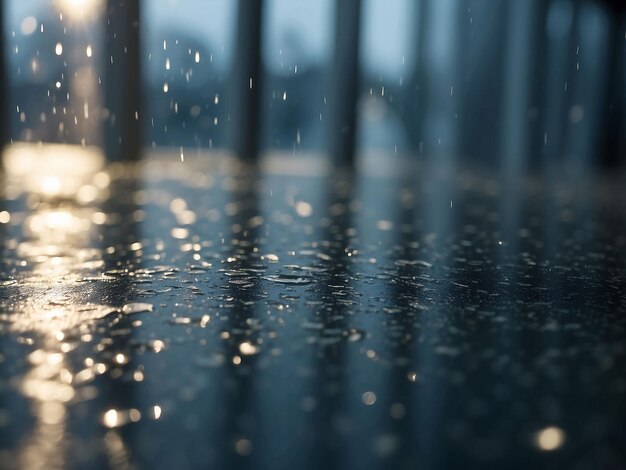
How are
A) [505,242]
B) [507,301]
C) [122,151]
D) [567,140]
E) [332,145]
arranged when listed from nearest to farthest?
1. [507,301]
2. [505,242]
3. [122,151]
4. [332,145]
5. [567,140]

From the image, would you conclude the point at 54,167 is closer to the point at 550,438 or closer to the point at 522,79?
the point at 550,438

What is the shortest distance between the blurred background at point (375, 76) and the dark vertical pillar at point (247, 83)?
6 cm

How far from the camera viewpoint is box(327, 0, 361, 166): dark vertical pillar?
6500 mm

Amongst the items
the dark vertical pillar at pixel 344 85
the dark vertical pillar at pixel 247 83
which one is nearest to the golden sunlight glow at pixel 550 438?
the dark vertical pillar at pixel 247 83

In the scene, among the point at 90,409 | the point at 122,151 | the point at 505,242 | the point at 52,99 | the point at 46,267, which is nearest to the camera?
the point at 90,409

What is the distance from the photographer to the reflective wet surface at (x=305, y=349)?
604 millimetres

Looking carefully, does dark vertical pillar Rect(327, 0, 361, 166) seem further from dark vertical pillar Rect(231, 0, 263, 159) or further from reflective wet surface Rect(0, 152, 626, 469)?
reflective wet surface Rect(0, 152, 626, 469)

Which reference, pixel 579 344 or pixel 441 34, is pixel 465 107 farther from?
pixel 579 344

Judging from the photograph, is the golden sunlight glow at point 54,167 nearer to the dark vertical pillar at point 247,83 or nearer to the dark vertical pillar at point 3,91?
the dark vertical pillar at point 3,91

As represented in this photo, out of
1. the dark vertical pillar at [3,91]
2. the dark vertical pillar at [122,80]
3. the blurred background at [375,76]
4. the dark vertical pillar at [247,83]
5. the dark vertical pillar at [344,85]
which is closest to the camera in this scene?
the dark vertical pillar at [3,91]

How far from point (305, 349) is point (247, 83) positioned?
5.47m

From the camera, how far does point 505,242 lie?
2000 mm

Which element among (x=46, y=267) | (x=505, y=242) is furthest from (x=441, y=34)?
(x=46, y=267)

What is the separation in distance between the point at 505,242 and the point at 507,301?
831 millimetres
